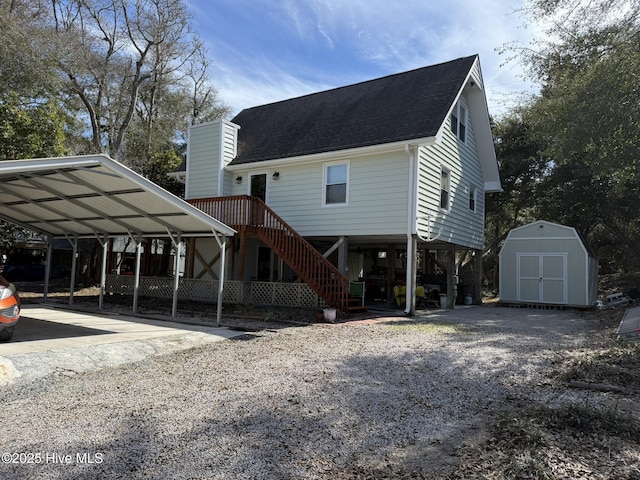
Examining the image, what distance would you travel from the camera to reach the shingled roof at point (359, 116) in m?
12.4

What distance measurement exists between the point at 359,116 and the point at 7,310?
35.2 ft

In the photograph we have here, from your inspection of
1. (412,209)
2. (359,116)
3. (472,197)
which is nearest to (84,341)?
(412,209)

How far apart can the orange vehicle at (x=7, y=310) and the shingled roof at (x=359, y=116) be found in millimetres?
8626

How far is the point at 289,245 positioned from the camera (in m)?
12.0

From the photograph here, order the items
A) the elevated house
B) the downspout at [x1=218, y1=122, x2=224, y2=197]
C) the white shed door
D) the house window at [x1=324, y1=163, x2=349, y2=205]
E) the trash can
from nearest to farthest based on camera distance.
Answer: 1. the elevated house
2. the house window at [x1=324, y1=163, x2=349, y2=205]
3. the trash can
4. the downspout at [x1=218, y1=122, x2=224, y2=197]
5. the white shed door

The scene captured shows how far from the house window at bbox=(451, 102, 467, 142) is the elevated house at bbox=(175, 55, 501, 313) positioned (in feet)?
0.22

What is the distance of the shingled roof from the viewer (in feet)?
40.7

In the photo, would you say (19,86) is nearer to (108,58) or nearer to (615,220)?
(108,58)

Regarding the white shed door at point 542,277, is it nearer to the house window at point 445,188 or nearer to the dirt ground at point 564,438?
the house window at point 445,188

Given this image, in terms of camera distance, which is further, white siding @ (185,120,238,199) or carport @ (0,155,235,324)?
white siding @ (185,120,238,199)

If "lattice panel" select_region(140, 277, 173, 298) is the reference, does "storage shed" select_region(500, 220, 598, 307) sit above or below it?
above

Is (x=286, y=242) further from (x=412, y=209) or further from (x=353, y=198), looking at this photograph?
(x=412, y=209)

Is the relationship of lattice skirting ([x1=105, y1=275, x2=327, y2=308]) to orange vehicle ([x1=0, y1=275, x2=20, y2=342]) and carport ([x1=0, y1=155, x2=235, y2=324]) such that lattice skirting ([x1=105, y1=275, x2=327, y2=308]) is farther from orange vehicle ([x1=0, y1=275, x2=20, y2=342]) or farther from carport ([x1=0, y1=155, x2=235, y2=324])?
orange vehicle ([x1=0, y1=275, x2=20, y2=342])

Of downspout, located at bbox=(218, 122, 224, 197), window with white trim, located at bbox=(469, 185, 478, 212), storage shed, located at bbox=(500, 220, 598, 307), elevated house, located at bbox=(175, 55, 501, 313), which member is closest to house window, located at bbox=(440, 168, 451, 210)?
elevated house, located at bbox=(175, 55, 501, 313)
